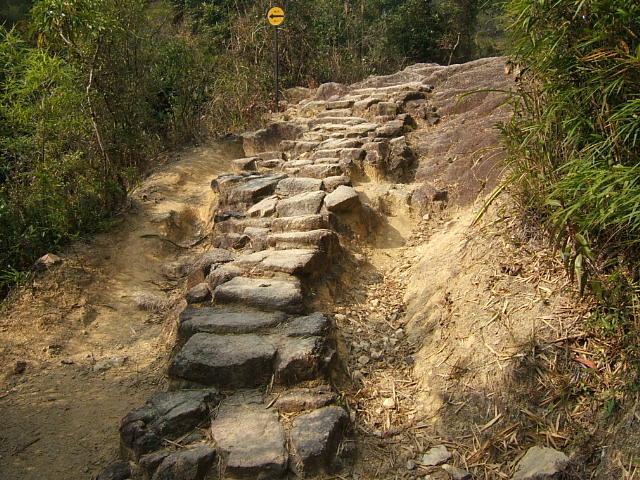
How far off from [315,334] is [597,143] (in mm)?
1536

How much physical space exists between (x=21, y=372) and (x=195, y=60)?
5.01 metres

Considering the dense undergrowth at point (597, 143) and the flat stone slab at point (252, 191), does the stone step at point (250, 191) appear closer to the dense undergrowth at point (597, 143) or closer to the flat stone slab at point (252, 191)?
the flat stone slab at point (252, 191)

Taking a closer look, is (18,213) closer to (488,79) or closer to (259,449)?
(259,449)

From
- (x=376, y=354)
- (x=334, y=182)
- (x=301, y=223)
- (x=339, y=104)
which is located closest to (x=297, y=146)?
(x=339, y=104)

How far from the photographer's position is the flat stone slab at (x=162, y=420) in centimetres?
226

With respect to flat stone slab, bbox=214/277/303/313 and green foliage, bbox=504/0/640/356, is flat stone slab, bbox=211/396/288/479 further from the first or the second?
green foliage, bbox=504/0/640/356

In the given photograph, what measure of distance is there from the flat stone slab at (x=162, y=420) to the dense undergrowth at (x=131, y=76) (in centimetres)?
209

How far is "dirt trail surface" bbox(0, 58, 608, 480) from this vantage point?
7.10 feet

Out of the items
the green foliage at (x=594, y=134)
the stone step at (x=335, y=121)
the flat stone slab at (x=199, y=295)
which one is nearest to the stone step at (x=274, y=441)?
the flat stone slab at (x=199, y=295)

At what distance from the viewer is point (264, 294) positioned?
301 cm

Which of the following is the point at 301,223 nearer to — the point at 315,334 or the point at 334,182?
the point at 334,182

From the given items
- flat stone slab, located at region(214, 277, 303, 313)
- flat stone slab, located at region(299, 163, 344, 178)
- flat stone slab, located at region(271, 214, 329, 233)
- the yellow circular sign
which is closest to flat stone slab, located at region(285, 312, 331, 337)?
flat stone slab, located at region(214, 277, 303, 313)

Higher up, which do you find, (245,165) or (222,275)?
(245,165)

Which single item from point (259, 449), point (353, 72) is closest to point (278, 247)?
point (259, 449)
